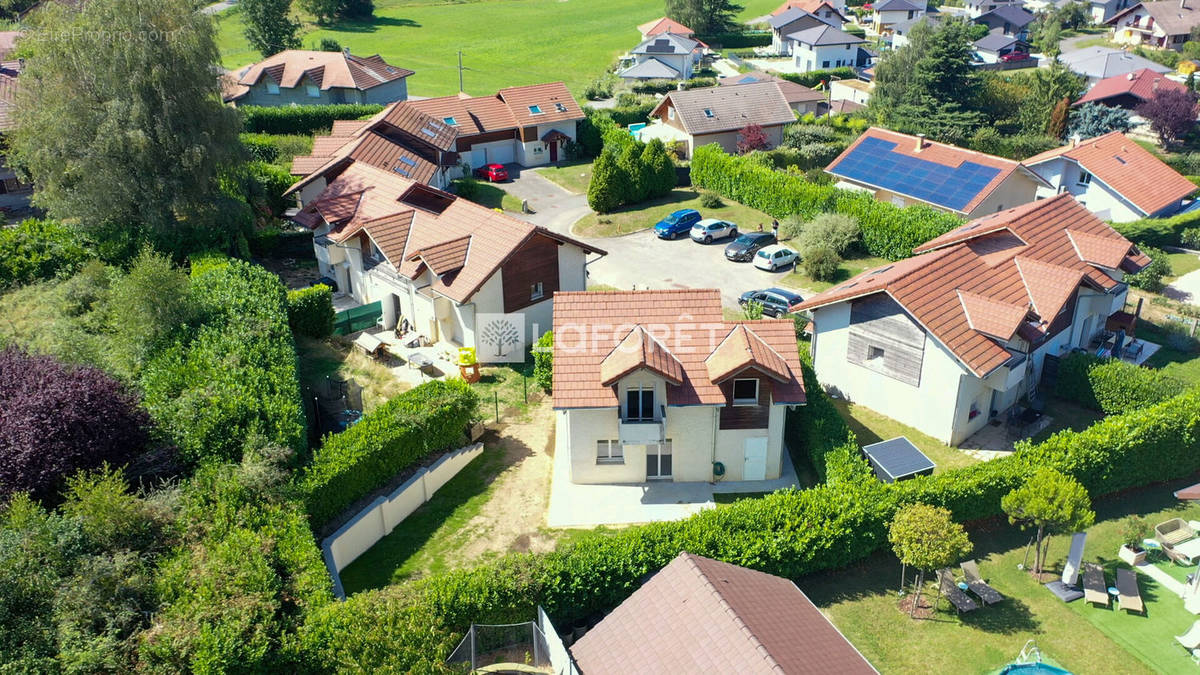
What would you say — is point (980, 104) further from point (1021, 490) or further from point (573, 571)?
point (573, 571)

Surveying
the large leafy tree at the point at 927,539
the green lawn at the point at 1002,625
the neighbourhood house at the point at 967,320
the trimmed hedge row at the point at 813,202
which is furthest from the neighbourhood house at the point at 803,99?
the large leafy tree at the point at 927,539

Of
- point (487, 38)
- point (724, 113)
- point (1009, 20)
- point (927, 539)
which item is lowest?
point (927, 539)

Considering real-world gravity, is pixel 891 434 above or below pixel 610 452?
below

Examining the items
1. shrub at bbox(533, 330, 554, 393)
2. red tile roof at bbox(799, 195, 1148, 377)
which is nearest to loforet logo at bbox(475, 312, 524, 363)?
shrub at bbox(533, 330, 554, 393)

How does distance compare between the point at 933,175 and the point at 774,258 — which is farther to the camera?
the point at 933,175

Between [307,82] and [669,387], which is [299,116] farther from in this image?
[669,387]

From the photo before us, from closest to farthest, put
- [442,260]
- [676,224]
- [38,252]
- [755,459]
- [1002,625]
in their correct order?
[1002,625] → [755,459] → [442,260] → [38,252] → [676,224]

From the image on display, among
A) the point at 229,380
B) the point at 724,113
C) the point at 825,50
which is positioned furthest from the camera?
the point at 825,50

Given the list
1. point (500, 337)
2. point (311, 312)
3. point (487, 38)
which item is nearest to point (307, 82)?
point (311, 312)
